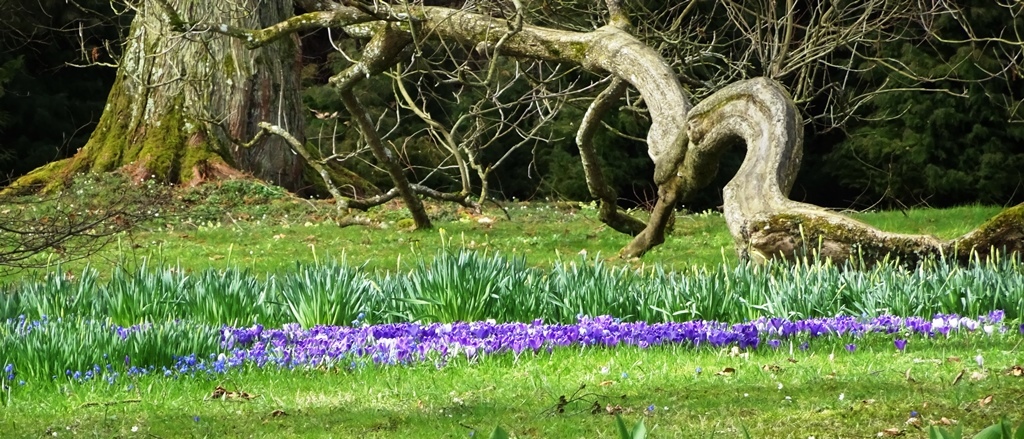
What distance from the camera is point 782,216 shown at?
7477 mm

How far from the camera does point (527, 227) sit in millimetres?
14477

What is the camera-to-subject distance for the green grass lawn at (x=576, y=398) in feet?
13.1

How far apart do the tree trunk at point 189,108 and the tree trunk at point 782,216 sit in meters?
9.61

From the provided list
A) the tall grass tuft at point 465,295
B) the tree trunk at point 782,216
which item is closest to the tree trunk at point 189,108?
the tree trunk at point 782,216

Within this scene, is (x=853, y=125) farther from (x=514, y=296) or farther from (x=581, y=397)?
(x=581, y=397)

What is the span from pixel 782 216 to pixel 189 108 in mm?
11346

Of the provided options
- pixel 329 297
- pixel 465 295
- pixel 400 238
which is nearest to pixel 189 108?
pixel 400 238

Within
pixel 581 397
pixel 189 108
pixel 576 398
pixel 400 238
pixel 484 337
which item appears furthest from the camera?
pixel 189 108

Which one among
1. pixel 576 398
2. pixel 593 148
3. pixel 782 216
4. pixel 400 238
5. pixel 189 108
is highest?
pixel 189 108

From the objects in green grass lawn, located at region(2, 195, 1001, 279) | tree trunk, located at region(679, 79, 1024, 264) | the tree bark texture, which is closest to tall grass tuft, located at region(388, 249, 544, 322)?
tree trunk, located at region(679, 79, 1024, 264)

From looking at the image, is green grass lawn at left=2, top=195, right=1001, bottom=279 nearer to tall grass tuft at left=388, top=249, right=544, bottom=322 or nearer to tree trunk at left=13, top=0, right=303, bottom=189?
tree trunk at left=13, top=0, right=303, bottom=189

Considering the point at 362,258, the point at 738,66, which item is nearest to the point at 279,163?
the point at 362,258

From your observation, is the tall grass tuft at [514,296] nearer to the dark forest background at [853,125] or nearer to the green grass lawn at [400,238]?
the green grass lawn at [400,238]

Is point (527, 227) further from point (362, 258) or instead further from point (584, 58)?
point (584, 58)
